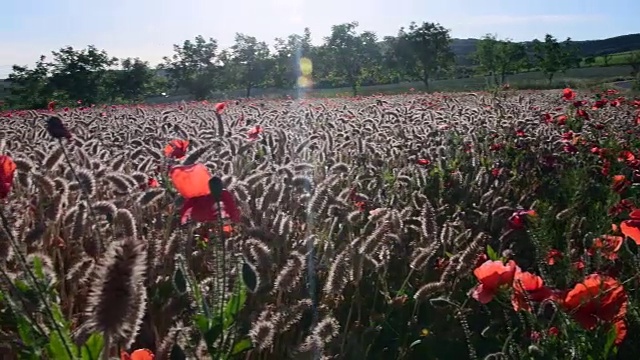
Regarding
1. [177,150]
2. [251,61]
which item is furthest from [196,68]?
[177,150]

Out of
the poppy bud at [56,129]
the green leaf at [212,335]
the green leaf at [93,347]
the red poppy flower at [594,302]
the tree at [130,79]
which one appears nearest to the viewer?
the green leaf at [93,347]

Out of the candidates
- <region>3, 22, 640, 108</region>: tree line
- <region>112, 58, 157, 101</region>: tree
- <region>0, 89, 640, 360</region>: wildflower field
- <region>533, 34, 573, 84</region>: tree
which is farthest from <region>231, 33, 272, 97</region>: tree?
<region>0, 89, 640, 360</region>: wildflower field

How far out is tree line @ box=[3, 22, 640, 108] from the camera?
47812 mm

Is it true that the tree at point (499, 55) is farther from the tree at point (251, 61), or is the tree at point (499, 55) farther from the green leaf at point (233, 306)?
the green leaf at point (233, 306)

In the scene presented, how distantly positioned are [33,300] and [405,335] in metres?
1.59

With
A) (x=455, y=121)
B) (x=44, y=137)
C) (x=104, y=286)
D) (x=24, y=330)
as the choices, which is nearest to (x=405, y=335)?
(x=24, y=330)

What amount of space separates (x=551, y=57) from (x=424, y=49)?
10377 millimetres

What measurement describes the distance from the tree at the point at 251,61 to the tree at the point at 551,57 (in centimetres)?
2434

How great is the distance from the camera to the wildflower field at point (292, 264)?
1.81 metres

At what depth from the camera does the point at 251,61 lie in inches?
2638

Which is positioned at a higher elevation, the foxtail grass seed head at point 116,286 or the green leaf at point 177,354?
the foxtail grass seed head at point 116,286

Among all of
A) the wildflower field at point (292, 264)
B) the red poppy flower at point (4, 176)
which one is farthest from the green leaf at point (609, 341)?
the red poppy flower at point (4, 176)

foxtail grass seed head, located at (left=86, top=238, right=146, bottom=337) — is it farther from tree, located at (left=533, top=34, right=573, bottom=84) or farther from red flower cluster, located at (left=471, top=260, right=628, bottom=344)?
tree, located at (left=533, top=34, right=573, bottom=84)

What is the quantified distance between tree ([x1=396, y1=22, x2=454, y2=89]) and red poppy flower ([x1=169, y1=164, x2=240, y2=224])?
199 ft
